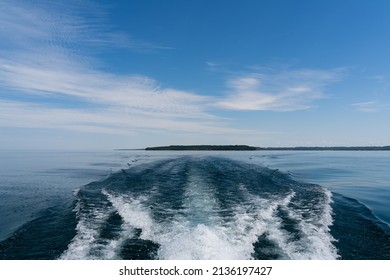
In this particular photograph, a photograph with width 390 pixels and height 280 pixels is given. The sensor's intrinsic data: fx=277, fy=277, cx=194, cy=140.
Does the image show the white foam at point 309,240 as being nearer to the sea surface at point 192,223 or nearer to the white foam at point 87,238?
the sea surface at point 192,223

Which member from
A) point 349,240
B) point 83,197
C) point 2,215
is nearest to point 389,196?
point 349,240

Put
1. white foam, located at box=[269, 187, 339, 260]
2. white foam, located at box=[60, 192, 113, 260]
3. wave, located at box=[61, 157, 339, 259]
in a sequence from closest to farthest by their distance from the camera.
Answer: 1. white foam, located at box=[60, 192, 113, 260]
2. white foam, located at box=[269, 187, 339, 260]
3. wave, located at box=[61, 157, 339, 259]

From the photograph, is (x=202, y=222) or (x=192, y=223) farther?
(x=202, y=222)

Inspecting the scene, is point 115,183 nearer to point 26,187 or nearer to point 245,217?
point 26,187

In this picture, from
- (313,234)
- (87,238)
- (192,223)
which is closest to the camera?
(87,238)

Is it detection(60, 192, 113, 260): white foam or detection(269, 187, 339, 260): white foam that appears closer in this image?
detection(60, 192, 113, 260): white foam

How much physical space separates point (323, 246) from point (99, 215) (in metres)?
9.92

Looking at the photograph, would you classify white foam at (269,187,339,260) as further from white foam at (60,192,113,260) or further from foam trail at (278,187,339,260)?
white foam at (60,192,113,260)

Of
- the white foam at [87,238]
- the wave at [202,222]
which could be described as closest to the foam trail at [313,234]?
the wave at [202,222]

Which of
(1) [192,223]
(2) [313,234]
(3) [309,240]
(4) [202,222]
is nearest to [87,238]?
(1) [192,223]

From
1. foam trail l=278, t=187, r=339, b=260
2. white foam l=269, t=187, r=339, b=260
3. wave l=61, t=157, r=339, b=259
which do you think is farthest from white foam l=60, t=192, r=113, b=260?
foam trail l=278, t=187, r=339, b=260

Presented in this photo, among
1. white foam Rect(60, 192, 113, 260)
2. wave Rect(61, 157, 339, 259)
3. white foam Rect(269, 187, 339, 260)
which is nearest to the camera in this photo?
white foam Rect(60, 192, 113, 260)

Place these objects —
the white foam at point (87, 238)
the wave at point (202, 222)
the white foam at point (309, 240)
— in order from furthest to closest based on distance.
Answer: the wave at point (202, 222) < the white foam at point (309, 240) < the white foam at point (87, 238)

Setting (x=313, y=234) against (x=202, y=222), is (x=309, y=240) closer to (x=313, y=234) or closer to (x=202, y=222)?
(x=313, y=234)
